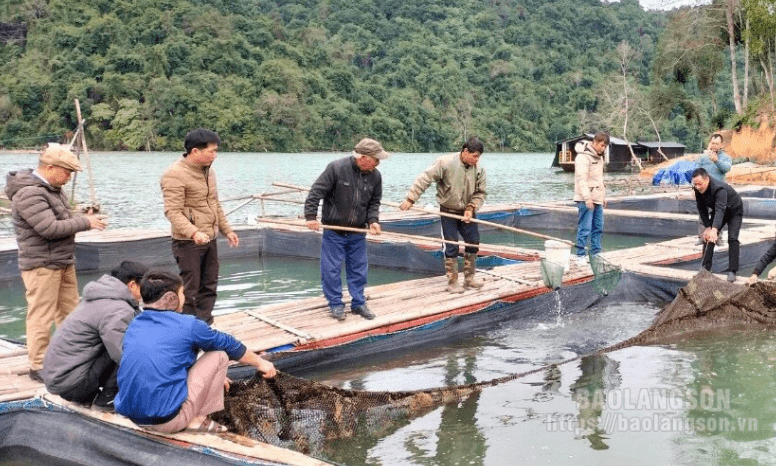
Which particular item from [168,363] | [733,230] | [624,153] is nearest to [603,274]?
[733,230]

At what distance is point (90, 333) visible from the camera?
3.96 meters

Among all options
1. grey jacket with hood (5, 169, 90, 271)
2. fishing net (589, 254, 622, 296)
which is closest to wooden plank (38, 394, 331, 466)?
grey jacket with hood (5, 169, 90, 271)

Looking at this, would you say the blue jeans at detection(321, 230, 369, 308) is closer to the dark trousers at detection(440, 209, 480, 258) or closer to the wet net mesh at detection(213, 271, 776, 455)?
the dark trousers at detection(440, 209, 480, 258)

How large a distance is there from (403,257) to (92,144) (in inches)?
2267

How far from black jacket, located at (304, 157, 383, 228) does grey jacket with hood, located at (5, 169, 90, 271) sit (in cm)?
200

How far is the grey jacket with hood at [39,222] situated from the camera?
15.3 ft

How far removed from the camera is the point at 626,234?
15.2 m

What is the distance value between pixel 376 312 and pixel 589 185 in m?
3.38

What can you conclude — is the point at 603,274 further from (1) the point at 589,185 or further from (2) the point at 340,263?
(2) the point at 340,263

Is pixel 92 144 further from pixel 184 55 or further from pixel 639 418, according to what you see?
pixel 639 418

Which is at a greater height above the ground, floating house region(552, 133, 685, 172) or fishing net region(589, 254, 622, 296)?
floating house region(552, 133, 685, 172)

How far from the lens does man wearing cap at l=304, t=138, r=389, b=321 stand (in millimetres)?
6164

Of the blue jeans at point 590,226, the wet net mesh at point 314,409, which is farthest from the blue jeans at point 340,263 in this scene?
the blue jeans at point 590,226

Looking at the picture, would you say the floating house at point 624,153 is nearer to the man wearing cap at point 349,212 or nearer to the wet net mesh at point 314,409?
the man wearing cap at point 349,212
